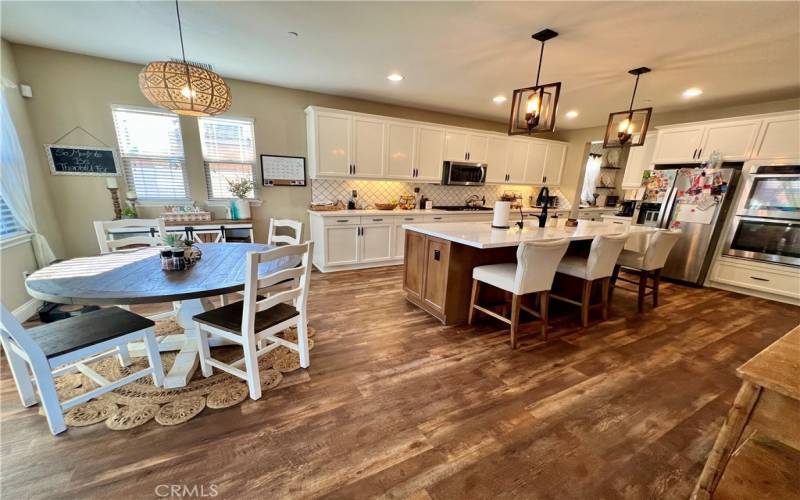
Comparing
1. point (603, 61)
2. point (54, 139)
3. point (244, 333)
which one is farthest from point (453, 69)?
point (54, 139)

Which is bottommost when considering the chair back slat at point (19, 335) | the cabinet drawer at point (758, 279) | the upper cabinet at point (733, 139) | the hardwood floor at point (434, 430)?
the hardwood floor at point (434, 430)

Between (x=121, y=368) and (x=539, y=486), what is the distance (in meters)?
2.66

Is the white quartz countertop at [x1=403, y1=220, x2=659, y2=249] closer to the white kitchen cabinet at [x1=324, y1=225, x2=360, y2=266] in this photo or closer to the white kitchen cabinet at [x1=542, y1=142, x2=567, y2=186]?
the white kitchen cabinet at [x1=324, y1=225, x2=360, y2=266]

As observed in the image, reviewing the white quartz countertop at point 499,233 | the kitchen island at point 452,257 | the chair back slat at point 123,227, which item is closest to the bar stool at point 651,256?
the white quartz countertop at point 499,233

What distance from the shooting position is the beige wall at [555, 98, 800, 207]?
3.82m

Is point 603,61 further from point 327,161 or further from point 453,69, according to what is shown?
point 327,161

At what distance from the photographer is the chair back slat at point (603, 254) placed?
2580mm

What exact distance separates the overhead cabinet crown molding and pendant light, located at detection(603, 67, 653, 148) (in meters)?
2.43

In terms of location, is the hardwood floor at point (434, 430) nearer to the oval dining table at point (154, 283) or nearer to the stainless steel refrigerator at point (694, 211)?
the oval dining table at point (154, 283)

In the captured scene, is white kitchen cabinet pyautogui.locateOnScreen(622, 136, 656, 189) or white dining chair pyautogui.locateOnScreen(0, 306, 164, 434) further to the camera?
white kitchen cabinet pyautogui.locateOnScreen(622, 136, 656, 189)

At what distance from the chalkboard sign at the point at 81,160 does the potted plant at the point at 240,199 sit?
1.19m

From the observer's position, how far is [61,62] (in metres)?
3.04

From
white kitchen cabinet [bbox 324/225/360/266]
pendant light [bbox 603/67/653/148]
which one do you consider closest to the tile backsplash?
white kitchen cabinet [bbox 324/225/360/266]

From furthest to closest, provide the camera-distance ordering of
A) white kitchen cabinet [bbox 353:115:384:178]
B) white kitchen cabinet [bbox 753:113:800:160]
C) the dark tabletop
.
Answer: white kitchen cabinet [bbox 353:115:384:178] < white kitchen cabinet [bbox 753:113:800:160] < the dark tabletop
